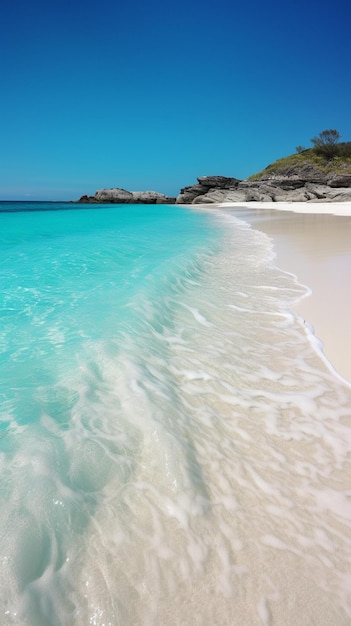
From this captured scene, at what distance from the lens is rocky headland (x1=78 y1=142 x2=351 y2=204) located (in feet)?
167

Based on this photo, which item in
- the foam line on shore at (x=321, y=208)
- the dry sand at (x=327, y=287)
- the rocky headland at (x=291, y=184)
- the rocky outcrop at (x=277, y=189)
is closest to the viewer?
the dry sand at (x=327, y=287)

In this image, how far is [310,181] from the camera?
196ft

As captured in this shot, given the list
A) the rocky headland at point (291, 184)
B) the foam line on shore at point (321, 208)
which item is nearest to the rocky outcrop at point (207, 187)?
the rocky headland at point (291, 184)

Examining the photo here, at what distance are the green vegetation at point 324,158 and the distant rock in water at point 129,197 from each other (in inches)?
1147

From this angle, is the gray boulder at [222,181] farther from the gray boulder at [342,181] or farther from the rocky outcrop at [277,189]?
the gray boulder at [342,181]

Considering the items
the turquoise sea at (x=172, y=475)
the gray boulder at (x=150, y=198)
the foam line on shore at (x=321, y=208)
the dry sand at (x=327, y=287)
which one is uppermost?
the gray boulder at (x=150, y=198)

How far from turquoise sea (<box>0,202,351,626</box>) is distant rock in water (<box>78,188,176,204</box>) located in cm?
9195

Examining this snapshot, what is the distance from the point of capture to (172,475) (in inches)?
78.7

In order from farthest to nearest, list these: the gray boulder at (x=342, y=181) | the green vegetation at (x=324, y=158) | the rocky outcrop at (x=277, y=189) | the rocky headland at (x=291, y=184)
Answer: the green vegetation at (x=324, y=158), the gray boulder at (x=342, y=181), the rocky headland at (x=291, y=184), the rocky outcrop at (x=277, y=189)

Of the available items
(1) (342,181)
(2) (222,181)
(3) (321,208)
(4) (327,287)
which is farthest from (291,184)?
(4) (327,287)

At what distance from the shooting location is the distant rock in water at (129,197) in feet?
302

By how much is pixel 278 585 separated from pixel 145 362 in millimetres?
2152

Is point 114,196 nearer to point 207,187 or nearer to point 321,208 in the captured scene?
point 207,187

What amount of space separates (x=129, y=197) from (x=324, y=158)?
51664 millimetres
